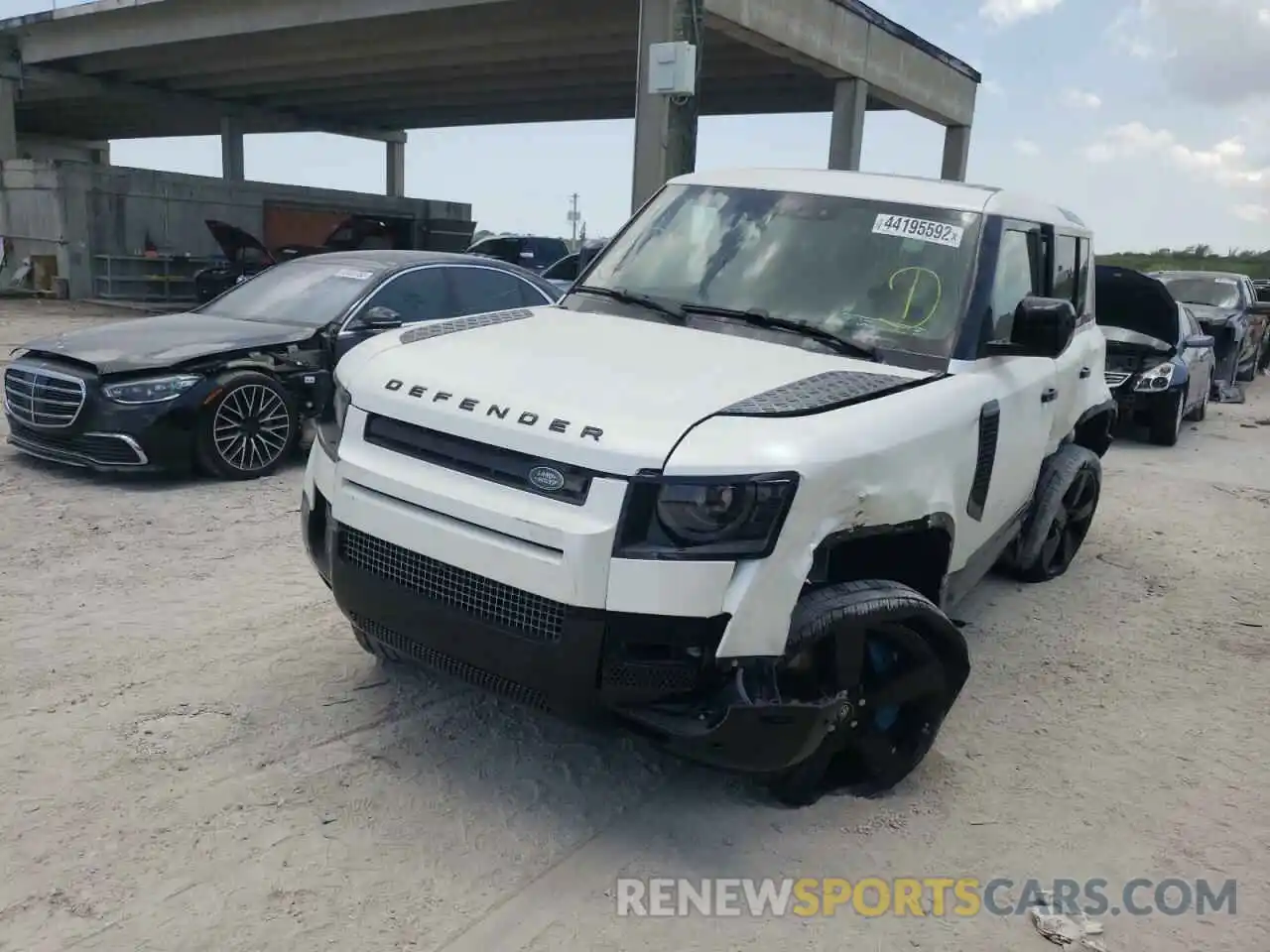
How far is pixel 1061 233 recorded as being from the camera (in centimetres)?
498

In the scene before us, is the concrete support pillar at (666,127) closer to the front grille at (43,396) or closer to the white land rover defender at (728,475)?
the front grille at (43,396)

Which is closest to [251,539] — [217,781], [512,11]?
[217,781]

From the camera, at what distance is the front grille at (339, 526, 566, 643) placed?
2744 millimetres

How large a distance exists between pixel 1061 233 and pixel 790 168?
1.52m

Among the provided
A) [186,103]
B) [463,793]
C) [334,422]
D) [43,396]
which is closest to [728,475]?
[463,793]

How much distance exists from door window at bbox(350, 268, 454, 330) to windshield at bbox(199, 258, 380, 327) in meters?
0.14

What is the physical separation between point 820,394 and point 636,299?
50.8 inches

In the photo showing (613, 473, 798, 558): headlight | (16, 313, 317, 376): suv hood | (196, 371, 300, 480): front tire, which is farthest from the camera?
(196, 371, 300, 480): front tire

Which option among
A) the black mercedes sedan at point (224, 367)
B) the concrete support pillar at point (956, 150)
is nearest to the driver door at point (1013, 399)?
the black mercedes sedan at point (224, 367)

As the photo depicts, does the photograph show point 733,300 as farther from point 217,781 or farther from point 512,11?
point 512,11

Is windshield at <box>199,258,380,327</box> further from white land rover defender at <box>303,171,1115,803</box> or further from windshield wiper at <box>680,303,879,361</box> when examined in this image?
windshield wiper at <box>680,303,879,361</box>

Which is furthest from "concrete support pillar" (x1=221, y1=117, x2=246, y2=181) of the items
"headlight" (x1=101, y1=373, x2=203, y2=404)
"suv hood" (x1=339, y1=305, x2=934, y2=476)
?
"suv hood" (x1=339, y1=305, x2=934, y2=476)

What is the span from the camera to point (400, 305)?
7492 mm

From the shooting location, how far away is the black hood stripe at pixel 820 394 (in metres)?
2.85
